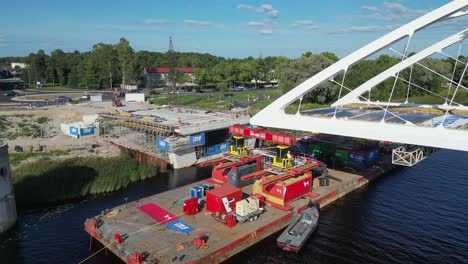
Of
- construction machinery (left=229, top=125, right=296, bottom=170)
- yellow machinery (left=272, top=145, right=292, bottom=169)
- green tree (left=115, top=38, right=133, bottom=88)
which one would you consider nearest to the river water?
yellow machinery (left=272, top=145, right=292, bottom=169)

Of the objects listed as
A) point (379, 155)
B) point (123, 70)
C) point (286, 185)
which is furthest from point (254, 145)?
point (123, 70)

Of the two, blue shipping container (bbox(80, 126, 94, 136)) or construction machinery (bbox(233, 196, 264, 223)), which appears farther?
blue shipping container (bbox(80, 126, 94, 136))

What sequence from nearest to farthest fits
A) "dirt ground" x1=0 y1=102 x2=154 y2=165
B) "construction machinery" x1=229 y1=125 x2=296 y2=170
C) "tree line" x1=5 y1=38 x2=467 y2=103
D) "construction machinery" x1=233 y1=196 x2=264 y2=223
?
"construction machinery" x1=233 y1=196 x2=264 y2=223 < "construction machinery" x1=229 y1=125 x2=296 y2=170 < "dirt ground" x1=0 y1=102 x2=154 y2=165 < "tree line" x1=5 y1=38 x2=467 y2=103

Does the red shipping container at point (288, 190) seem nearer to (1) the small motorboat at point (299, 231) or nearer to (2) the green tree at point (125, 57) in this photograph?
(1) the small motorboat at point (299, 231)

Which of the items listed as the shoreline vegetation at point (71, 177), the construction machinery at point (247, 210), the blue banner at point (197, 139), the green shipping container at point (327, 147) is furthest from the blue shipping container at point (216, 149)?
the construction machinery at point (247, 210)

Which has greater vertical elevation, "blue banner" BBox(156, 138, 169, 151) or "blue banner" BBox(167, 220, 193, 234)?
"blue banner" BBox(156, 138, 169, 151)

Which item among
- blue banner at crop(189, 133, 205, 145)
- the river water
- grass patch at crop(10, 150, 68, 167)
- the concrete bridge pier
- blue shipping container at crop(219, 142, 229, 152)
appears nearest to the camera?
the river water

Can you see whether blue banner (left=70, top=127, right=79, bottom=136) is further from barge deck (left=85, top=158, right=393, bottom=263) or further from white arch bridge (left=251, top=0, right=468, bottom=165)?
white arch bridge (left=251, top=0, right=468, bottom=165)

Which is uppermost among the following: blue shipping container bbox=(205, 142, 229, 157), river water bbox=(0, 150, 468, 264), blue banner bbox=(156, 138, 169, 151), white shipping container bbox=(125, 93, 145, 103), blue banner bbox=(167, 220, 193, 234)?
white shipping container bbox=(125, 93, 145, 103)
